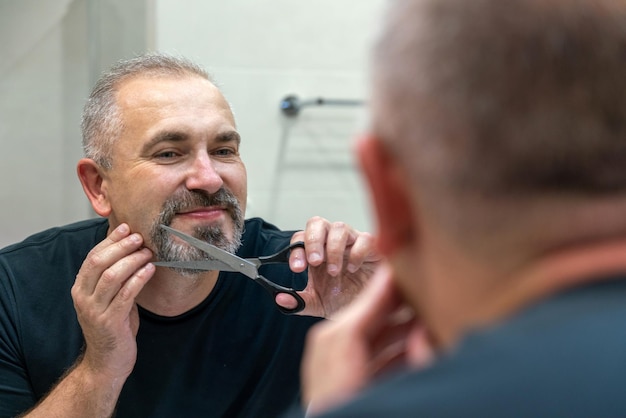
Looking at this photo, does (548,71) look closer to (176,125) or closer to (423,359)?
(423,359)

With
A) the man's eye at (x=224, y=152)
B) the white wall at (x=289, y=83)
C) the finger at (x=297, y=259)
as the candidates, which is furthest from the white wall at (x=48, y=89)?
the finger at (x=297, y=259)

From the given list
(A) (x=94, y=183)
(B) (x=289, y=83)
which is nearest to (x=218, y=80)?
(B) (x=289, y=83)

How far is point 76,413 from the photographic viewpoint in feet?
3.30

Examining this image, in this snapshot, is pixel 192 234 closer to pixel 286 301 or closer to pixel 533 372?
pixel 286 301

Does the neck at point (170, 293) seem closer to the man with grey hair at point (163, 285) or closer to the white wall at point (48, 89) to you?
the man with grey hair at point (163, 285)

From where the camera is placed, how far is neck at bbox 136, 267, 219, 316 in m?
1.15

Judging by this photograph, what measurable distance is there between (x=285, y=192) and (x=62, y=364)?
0.88 metres

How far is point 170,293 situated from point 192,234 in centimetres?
11

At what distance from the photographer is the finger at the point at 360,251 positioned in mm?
1022

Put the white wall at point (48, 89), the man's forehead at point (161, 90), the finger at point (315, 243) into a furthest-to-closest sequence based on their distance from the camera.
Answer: the white wall at point (48, 89) < the man's forehead at point (161, 90) < the finger at point (315, 243)

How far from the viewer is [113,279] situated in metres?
1.03

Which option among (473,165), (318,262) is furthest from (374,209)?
(318,262)

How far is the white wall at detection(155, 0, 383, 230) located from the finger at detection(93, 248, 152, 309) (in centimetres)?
82

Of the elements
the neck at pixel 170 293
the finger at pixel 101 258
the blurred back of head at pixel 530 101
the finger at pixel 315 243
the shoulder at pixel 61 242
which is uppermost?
the blurred back of head at pixel 530 101
